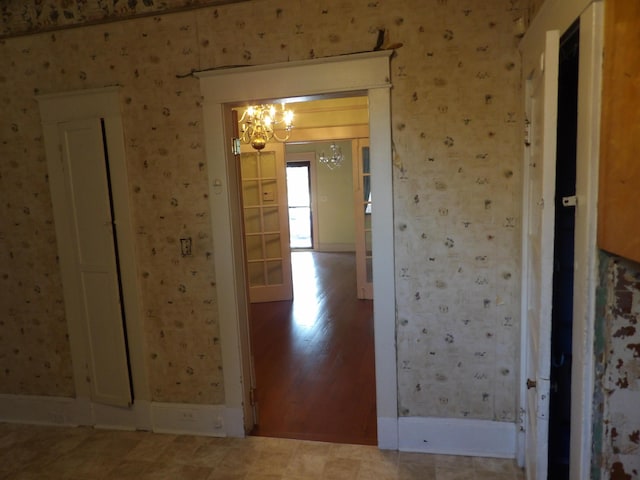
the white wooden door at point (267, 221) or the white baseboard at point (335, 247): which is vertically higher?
the white wooden door at point (267, 221)

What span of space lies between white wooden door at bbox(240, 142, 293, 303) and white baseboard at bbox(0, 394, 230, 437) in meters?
2.83

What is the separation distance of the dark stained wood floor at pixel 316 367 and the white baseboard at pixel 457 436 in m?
0.25

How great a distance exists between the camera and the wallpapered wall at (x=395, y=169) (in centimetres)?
217

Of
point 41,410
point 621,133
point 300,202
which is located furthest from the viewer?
point 300,202

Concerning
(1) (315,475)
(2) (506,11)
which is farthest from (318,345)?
(2) (506,11)

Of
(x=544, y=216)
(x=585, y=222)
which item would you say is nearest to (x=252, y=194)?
(x=544, y=216)

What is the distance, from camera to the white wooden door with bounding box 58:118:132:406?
2.58 metres

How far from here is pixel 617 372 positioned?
48.9 inches

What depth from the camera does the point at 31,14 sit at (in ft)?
8.48

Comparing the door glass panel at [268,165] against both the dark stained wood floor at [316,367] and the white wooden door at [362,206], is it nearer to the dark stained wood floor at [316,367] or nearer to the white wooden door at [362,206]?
the white wooden door at [362,206]

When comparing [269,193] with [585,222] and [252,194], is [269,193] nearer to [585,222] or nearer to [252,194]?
[252,194]

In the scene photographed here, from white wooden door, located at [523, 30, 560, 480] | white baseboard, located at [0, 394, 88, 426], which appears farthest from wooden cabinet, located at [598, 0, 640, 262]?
white baseboard, located at [0, 394, 88, 426]

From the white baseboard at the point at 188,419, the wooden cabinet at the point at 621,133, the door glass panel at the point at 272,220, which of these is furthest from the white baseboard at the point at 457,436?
the door glass panel at the point at 272,220

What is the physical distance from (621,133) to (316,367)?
292 cm
